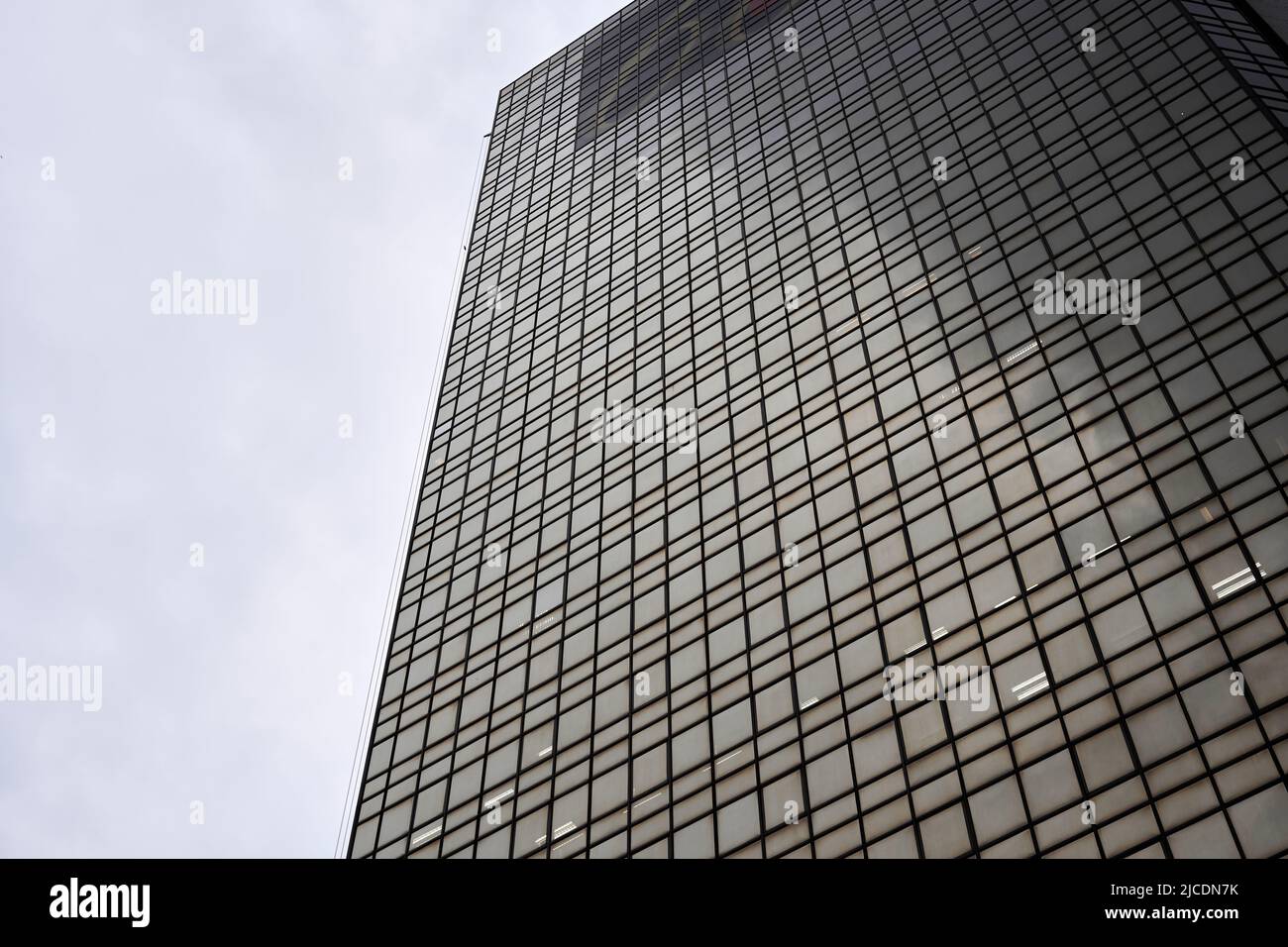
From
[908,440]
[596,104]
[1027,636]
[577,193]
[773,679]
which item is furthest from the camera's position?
[596,104]

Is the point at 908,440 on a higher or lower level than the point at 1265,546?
higher

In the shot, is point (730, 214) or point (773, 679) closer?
point (773, 679)

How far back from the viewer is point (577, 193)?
3199 inches

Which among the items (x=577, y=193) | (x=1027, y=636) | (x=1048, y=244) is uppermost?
(x=577, y=193)

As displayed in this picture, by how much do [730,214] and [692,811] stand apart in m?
38.3

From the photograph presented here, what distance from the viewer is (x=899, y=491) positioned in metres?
42.2

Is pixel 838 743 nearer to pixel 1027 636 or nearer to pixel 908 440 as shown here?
pixel 1027 636

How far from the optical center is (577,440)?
59.2 meters

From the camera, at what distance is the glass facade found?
3188cm

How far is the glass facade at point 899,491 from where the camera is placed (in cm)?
3188

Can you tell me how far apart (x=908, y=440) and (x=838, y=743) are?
1274 centimetres
